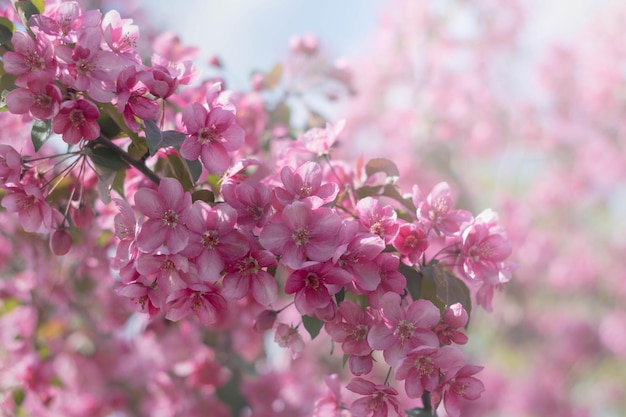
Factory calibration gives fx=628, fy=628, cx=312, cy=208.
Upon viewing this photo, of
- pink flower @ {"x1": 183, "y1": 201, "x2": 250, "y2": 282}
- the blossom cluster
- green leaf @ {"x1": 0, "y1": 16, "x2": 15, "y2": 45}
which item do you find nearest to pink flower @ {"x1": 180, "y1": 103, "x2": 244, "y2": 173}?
the blossom cluster

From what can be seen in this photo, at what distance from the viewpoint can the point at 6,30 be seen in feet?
3.57

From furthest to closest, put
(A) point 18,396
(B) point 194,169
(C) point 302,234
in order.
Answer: (A) point 18,396
(B) point 194,169
(C) point 302,234

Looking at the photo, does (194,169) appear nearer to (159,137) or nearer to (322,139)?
(159,137)

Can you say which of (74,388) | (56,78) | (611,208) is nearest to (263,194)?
(56,78)

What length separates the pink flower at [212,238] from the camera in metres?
0.96

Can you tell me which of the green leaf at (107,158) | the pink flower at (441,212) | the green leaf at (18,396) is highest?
the pink flower at (441,212)

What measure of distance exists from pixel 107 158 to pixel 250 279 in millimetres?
350

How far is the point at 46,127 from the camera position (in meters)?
1.11

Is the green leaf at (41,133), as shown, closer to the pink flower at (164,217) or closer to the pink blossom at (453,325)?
the pink flower at (164,217)

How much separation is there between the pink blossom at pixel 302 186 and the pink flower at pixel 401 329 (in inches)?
7.7

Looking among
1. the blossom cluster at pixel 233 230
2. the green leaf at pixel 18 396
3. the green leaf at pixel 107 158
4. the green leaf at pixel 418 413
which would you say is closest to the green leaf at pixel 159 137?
the blossom cluster at pixel 233 230

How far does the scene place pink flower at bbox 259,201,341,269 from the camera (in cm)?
96

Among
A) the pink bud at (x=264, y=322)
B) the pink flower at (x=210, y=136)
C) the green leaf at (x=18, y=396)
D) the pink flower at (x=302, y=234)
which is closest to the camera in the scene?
the pink flower at (x=302, y=234)

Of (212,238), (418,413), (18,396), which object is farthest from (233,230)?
(18,396)
